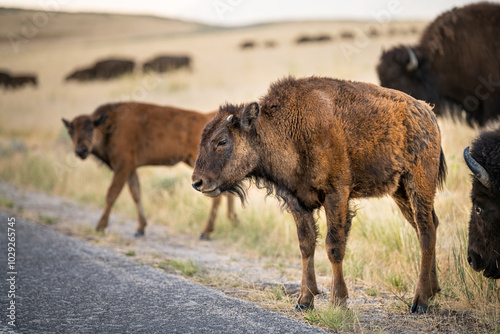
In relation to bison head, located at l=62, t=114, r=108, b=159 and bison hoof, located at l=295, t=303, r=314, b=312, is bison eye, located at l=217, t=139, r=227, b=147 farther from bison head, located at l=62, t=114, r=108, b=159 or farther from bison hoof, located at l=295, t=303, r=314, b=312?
bison head, located at l=62, t=114, r=108, b=159

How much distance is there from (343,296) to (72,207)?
791cm

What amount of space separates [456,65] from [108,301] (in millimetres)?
8451

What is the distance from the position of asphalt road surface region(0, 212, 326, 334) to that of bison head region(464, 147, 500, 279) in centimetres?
168

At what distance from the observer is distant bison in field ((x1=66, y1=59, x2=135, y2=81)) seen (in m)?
40.6

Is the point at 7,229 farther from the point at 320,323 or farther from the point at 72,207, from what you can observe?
the point at 320,323

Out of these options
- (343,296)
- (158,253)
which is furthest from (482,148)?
(158,253)

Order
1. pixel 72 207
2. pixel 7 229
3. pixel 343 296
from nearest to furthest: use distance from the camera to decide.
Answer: pixel 343 296
pixel 7 229
pixel 72 207

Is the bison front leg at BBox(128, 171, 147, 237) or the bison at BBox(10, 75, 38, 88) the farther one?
the bison at BBox(10, 75, 38, 88)

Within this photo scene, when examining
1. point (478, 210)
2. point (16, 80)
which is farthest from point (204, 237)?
point (16, 80)

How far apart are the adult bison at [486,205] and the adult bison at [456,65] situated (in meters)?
5.84

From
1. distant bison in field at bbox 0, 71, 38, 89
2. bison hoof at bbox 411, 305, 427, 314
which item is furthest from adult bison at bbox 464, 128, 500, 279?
distant bison in field at bbox 0, 71, 38, 89

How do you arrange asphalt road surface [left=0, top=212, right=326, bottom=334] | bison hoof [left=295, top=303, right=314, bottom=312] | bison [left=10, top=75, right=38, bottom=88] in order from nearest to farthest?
asphalt road surface [left=0, top=212, right=326, bottom=334], bison hoof [left=295, top=303, right=314, bottom=312], bison [left=10, top=75, right=38, bottom=88]

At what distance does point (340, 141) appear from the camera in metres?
5.10

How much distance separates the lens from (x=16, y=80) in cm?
4053
